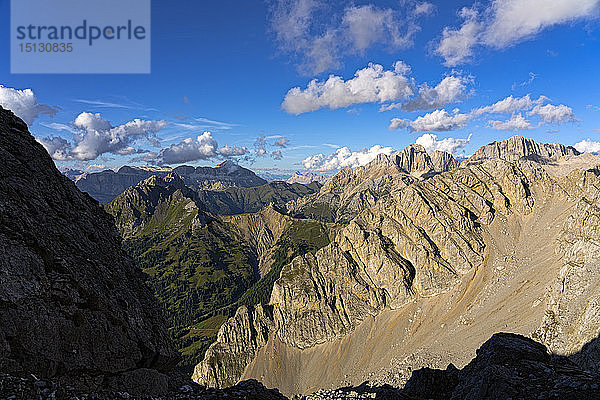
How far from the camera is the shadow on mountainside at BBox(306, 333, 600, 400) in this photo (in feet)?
57.6

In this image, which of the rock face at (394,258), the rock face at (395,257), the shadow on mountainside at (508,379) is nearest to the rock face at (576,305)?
the shadow on mountainside at (508,379)

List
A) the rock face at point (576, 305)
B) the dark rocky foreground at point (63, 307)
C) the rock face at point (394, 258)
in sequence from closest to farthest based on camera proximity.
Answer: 1. the dark rocky foreground at point (63, 307)
2. the rock face at point (576, 305)
3. the rock face at point (394, 258)

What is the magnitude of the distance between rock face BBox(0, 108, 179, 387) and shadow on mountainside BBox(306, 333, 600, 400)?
21679mm

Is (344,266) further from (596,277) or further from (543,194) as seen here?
(543,194)

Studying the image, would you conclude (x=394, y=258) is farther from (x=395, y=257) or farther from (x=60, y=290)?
(x=60, y=290)

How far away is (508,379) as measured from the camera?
20.1 meters

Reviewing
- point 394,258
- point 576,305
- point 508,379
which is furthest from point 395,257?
point 508,379

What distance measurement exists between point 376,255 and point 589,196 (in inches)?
3896

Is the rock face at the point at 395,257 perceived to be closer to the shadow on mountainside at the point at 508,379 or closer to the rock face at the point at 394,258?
the rock face at the point at 394,258

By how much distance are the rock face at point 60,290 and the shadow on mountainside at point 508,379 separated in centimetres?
2168

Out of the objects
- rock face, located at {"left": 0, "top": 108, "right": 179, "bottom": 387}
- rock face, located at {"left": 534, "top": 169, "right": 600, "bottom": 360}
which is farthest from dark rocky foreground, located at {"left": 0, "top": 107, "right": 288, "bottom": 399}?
rock face, located at {"left": 534, "top": 169, "right": 600, "bottom": 360}

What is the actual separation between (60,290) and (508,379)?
102 feet

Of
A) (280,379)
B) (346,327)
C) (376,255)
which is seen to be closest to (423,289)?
(376,255)

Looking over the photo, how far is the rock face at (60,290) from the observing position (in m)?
18.5
